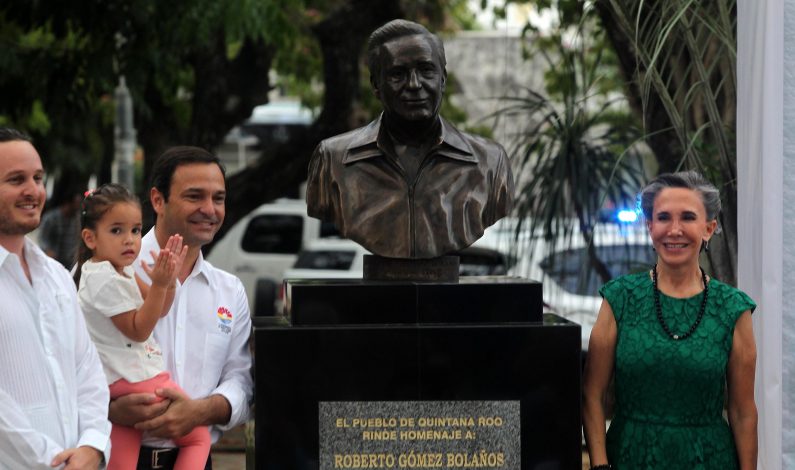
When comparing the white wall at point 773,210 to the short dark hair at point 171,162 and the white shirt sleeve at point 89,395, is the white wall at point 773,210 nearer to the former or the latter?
the short dark hair at point 171,162

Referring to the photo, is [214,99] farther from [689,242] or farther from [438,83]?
[689,242]

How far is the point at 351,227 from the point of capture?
16.3 feet

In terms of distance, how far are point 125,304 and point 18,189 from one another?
1.95ft

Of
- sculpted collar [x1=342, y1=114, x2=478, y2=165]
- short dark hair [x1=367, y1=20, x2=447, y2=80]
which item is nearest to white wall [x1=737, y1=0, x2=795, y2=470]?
sculpted collar [x1=342, y1=114, x2=478, y2=165]

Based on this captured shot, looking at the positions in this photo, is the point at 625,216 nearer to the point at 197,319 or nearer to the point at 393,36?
the point at 393,36

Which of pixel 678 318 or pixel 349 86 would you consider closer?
pixel 678 318

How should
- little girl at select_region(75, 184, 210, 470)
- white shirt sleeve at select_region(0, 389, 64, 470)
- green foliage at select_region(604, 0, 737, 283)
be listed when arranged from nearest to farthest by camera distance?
white shirt sleeve at select_region(0, 389, 64, 470)
little girl at select_region(75, 184, 210, 470)
green foliage at select_region(604, 0, 737, 283)

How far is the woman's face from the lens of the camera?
14.3ft

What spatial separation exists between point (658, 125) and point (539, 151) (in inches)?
31.1

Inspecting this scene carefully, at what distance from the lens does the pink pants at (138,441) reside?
436cm

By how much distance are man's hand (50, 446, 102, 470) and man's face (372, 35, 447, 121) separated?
1.69 meters

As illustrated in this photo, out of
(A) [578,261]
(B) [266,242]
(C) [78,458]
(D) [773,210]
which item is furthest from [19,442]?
(B) [266,242]

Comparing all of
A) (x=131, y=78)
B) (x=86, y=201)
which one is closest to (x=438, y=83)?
(x=86, y=201)

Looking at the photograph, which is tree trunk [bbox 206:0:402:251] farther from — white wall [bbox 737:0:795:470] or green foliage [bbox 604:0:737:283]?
white wall [bbox 737:0:795:470]
